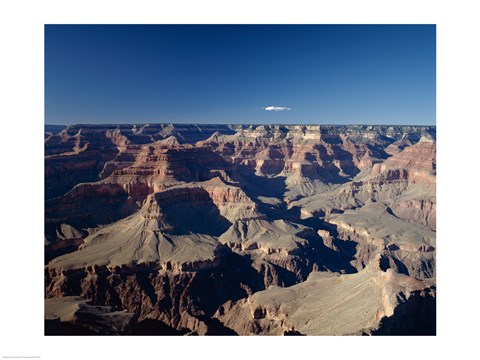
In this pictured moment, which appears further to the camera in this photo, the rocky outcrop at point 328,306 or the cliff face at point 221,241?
the cliff face at point 221,241

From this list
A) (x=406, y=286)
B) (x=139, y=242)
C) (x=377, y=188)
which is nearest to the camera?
(x=406, y=286)

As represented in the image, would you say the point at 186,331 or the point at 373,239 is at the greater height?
the point at 373,239

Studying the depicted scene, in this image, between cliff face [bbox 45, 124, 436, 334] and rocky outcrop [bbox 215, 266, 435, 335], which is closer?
rocky outcrop [bbox 215, 266, 435, 335]

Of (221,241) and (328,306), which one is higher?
(221,241)

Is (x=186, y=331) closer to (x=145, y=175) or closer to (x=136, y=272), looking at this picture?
(x=136, y=272)

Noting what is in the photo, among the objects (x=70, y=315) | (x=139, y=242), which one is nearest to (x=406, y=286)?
(x=70, y=315)

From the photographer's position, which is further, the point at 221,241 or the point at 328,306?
the point at 221,241

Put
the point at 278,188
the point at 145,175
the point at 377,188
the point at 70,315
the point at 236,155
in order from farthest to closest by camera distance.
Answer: the point at 236,155
the point at 278,188
the point at 377,188
the point at 145,175
the point at 70,315

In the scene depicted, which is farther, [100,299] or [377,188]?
[377,188]
